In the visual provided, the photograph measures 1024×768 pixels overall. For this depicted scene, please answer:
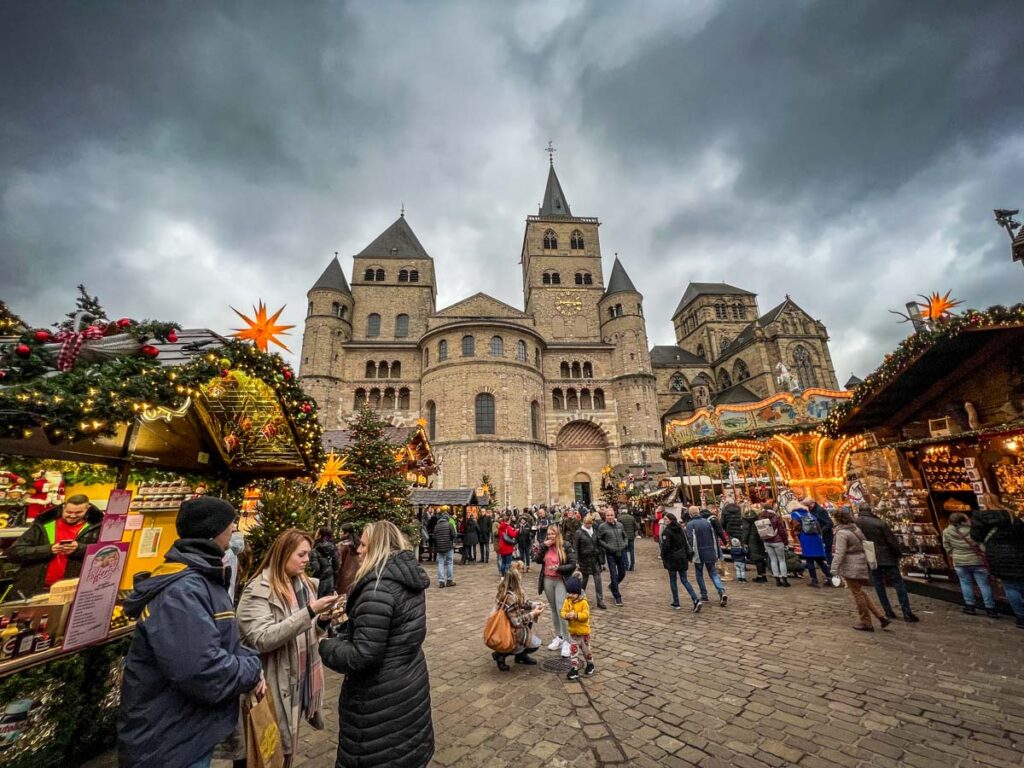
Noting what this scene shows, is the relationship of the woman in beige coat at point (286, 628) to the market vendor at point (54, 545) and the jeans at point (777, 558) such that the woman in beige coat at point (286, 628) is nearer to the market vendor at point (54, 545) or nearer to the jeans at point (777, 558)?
the market vendor at point (54, 545)

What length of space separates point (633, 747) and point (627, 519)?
6899mm

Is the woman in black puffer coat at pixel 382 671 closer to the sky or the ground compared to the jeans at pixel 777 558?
closer to the sky

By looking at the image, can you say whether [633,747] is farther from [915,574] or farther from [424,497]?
[424,497]

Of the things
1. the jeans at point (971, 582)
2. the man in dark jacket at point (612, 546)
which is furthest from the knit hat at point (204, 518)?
the jeans at point (971, 582)

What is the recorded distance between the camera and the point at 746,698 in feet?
11.4

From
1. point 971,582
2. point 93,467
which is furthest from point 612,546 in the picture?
point 93,467

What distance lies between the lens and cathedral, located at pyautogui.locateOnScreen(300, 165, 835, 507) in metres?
24.4

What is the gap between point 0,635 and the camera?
267cm

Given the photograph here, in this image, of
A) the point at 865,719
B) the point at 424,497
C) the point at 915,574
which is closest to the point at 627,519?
the point at 915,574

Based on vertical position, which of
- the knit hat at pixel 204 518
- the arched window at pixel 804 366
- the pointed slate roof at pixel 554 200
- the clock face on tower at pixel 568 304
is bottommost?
the knit hat at pixel 204 518

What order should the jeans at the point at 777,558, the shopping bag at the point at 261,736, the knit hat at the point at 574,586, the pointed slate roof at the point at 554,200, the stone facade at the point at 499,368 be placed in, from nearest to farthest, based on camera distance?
the shopping bag at the point at 261,736 < the knit hat at the point at 574,586 < the jeans at the point at 777,558 < the stone facade at the point at 499,368 < the pointed slate roof at the point at 554,200

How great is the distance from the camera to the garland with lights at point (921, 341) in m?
5.23

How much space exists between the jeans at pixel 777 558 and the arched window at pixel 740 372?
30.5 metres

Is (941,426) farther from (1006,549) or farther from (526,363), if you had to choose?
(526,363)
